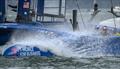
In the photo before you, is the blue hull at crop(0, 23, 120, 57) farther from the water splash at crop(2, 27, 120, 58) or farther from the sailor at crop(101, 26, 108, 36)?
the sailor at crop(101, 26, 108, 36)

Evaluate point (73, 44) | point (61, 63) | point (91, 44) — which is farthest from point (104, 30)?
point (61, 63)

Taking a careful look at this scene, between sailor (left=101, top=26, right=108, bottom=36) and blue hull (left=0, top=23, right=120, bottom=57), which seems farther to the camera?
sailor (left=101, top=26, right=108, bottom=36)

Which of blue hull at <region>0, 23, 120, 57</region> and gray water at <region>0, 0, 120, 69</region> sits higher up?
blue hull at <region>0, 23, 120, 57</region>

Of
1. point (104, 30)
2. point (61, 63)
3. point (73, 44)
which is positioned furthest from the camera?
point (104, 30)

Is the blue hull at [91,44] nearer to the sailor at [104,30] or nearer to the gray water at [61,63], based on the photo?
the gray water at [61,63]

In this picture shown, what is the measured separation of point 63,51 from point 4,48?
235 centimetres

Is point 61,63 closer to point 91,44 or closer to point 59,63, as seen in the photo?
point 59,63

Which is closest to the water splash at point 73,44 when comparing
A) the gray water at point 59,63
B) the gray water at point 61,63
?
the gray water at point 61,63

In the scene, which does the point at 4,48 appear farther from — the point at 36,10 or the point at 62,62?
Answer: the point at 36,10

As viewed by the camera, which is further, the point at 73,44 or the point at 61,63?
the point at 73,44

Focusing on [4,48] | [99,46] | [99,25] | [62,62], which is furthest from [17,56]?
[99,25]

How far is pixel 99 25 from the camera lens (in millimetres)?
25484

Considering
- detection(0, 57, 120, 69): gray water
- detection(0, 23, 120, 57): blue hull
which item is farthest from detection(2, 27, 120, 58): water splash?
detection(0, 57, 120, 69): gray water

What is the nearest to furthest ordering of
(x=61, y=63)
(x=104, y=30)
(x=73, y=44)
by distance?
(x=61, y=63) → (x=73, y=44) → (x=104, y=30)
